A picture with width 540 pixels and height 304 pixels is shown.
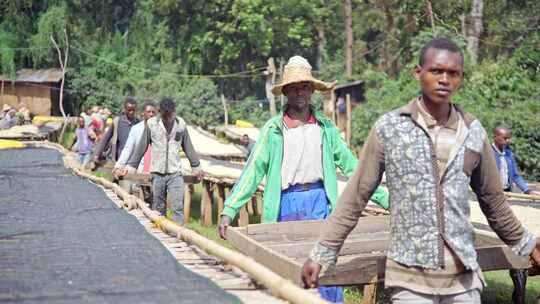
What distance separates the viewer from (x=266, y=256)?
4023 millimetres

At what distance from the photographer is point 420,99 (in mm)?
3137

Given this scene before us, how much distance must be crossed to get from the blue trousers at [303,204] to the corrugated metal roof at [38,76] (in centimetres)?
3103

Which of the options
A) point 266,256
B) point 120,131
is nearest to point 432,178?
point 266,256

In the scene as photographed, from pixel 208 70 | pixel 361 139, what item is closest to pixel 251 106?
pixel 208 70

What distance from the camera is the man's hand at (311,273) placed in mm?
3270

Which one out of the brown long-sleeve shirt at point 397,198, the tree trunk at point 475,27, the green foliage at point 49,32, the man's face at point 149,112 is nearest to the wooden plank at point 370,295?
the brown long-sleeve shirt at point 397,198

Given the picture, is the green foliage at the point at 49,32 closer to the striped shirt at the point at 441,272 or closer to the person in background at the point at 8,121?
the person in background at the point at 8,121

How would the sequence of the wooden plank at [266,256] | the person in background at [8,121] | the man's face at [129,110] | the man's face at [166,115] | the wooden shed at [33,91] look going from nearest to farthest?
the wooden plank at [266,256]
the man's face at [166,115]
the man's face at [129,110]
the person in background at [8,121]
the wooden shed at [33,91]

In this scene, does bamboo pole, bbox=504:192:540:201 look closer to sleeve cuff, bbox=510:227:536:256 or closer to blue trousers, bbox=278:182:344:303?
blue trousers, bbox=278:182:344:303

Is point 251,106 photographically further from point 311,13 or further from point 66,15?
point 66,15

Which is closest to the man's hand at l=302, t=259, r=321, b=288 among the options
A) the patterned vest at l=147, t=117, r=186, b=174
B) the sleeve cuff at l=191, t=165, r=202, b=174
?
the patterned vest at l=147, t=117, r=186, b=174

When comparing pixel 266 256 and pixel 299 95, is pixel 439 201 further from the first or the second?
pixel 299 95

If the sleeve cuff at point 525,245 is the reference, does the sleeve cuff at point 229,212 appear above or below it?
below

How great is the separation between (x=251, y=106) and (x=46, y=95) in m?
8.91
